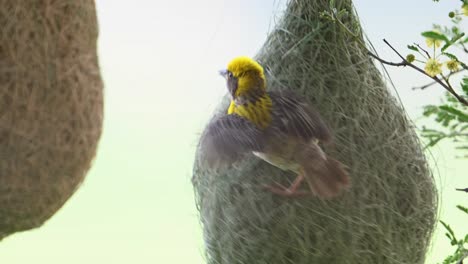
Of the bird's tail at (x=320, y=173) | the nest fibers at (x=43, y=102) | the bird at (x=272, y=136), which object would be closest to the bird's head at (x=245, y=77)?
the bird at (x=272, y=136)

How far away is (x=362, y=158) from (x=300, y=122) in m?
0.15

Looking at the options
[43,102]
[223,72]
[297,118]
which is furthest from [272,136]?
[43,102]

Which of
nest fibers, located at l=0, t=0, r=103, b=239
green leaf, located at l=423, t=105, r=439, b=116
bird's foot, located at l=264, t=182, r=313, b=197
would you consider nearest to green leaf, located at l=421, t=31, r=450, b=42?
green leaf, located at l=423, t=105, r=439, b=116

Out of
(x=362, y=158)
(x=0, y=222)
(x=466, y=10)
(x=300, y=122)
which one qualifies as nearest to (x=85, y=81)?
(x=0, y=222)

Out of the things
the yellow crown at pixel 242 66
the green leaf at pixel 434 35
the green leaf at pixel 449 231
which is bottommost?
the green leaf at pixel 449 231

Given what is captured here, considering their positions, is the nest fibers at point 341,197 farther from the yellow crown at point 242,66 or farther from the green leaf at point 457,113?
the green leaf at point 457,113

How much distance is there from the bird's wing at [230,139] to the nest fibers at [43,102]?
280 mm

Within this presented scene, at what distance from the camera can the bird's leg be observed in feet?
4.70

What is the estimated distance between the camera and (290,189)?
4.75 ft

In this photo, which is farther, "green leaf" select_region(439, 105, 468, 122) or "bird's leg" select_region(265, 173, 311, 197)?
"bird's leg" select_region(265, 173, 311, 197)

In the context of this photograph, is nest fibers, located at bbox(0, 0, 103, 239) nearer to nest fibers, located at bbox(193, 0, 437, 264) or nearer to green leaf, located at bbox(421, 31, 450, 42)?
nest fibers, located at bbox(193, 0, 437, 264)

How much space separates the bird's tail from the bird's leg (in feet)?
0.07

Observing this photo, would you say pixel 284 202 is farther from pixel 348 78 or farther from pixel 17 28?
pixel 17 28

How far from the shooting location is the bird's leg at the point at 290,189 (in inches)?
56.4
